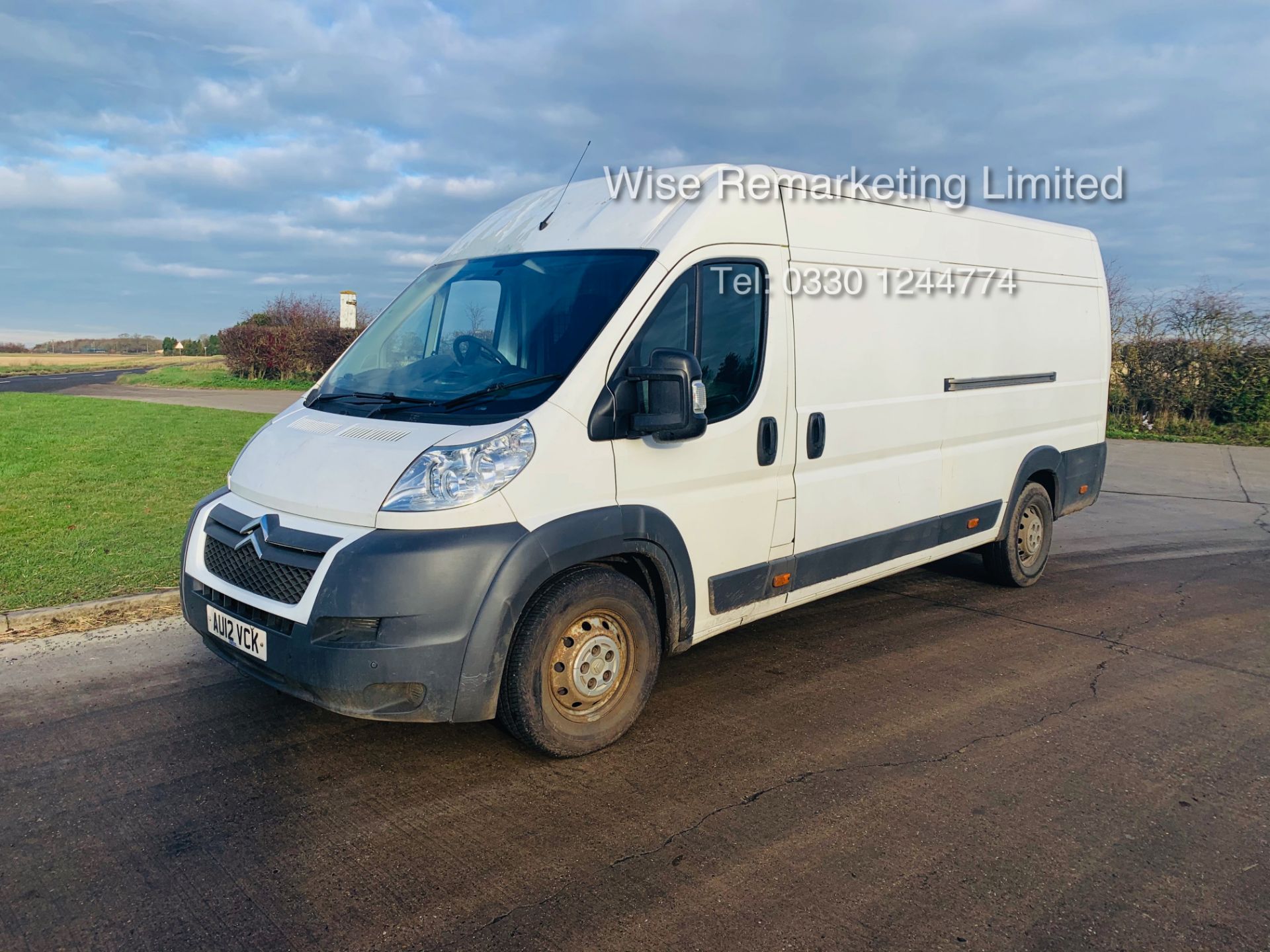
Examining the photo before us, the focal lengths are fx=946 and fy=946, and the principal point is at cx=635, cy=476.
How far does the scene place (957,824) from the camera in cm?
354

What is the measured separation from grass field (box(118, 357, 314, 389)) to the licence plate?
25569 mm

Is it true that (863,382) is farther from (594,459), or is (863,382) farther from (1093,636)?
(1093,636)

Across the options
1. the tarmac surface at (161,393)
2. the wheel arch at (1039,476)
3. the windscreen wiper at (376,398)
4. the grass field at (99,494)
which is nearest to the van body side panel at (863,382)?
the wheel arch at (1039,476)

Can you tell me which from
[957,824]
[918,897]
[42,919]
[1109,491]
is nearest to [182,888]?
[42,919]


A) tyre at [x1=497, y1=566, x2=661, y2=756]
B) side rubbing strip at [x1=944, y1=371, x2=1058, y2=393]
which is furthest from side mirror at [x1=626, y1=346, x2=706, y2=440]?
side rubbing strip at [x1=944, y1=371, x2=1058, y2=393]

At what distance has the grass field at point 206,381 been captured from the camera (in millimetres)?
29609

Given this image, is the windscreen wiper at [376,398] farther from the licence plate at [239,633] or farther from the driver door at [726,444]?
the licence plate at [239,633]

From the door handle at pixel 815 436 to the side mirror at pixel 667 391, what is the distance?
103 centimetres

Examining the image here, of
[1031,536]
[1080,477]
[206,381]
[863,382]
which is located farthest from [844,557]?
[206,381]

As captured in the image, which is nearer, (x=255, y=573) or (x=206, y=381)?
(x=255, y=573)

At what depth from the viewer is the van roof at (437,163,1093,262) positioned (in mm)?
4316

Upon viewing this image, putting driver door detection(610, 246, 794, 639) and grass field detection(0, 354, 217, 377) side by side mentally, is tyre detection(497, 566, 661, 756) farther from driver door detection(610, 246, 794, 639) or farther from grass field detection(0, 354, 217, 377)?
grass field detection(0, 354, 217, 377)

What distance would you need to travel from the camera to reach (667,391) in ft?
12.6

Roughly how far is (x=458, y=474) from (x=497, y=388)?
57 cm
